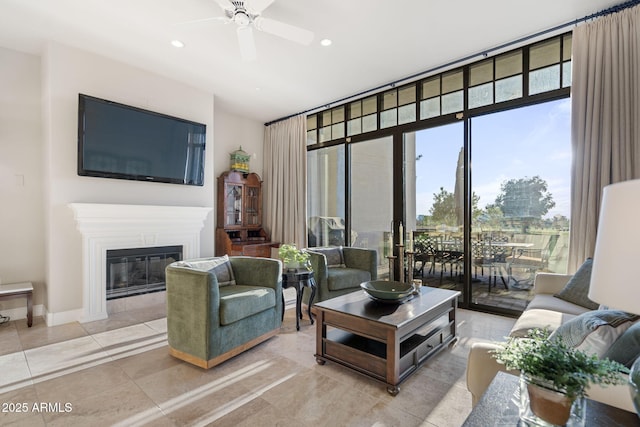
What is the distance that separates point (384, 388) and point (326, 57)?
3.37 meters

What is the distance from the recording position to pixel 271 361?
246 cm

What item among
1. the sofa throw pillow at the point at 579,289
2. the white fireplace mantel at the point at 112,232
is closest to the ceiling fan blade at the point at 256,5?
the white fireplace mantel at the point at 112,232

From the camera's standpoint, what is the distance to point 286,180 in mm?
5586

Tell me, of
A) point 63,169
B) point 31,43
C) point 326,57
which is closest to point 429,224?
point 326,57

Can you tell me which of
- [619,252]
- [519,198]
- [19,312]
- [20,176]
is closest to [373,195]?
[519,198]

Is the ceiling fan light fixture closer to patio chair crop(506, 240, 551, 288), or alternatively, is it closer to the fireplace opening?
the fireplace opening

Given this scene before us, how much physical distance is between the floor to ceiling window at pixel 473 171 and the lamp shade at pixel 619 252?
3104mm

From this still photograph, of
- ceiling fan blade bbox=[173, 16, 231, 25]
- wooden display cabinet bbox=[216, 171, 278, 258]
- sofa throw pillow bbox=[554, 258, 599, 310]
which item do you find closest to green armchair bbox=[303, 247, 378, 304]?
wooden display cabinet bbox=[216, 171, 278, 258]

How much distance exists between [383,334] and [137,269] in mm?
3344

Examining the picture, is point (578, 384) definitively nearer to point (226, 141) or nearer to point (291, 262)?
point (291, 262)

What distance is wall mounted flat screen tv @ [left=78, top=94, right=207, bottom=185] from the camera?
3.47m

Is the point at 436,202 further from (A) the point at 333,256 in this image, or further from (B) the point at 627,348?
(B) the point at 627,348

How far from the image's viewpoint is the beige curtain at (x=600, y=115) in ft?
8.80

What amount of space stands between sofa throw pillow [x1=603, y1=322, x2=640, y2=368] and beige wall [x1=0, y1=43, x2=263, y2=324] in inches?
175
